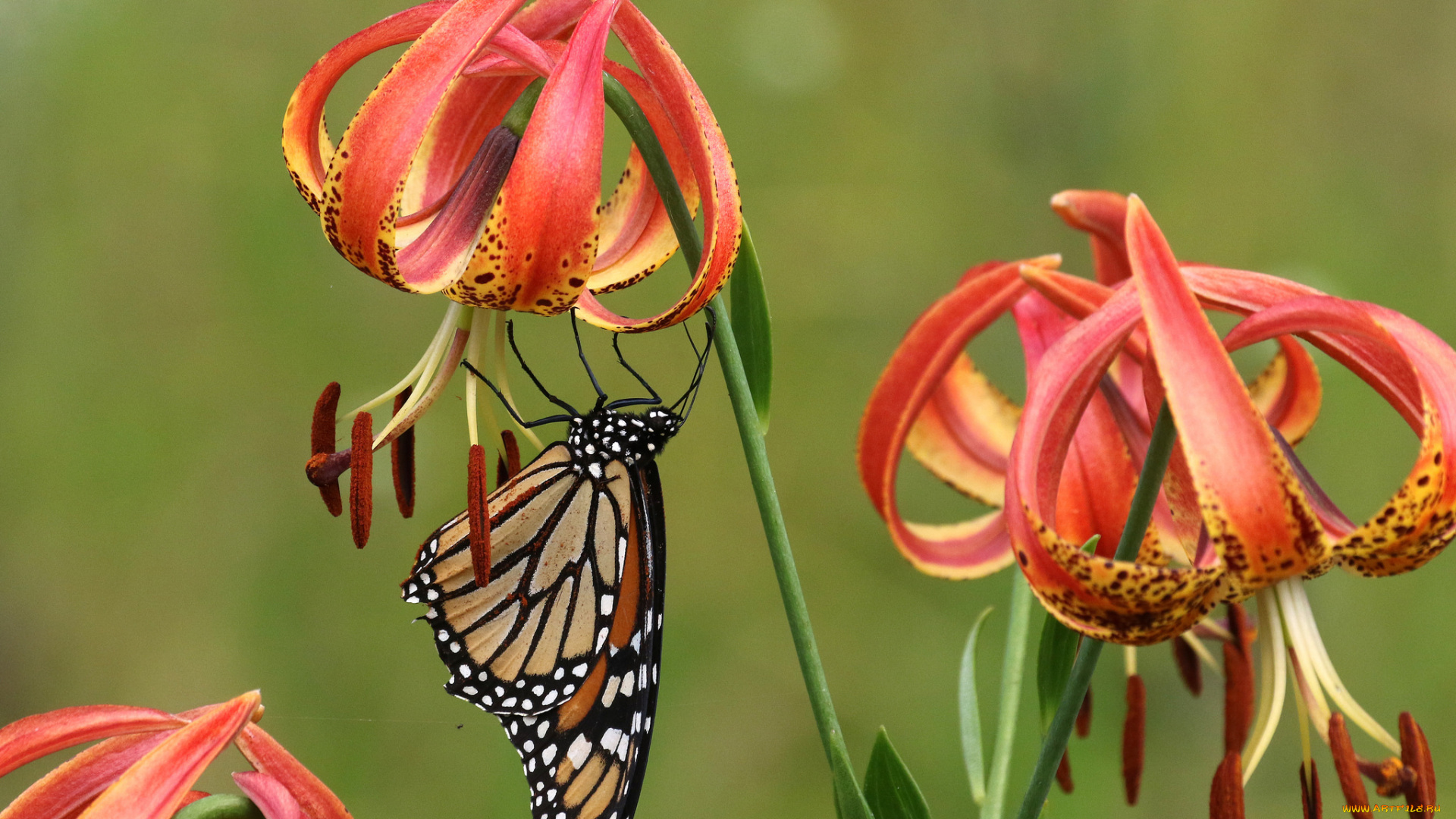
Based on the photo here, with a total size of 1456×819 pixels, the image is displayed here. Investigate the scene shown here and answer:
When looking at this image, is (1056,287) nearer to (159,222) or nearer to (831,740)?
(831,740)

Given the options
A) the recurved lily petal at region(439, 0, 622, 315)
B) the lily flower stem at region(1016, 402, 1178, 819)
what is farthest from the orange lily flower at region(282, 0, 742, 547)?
the lily flower stem at region(1016, 402, 1178, 819)

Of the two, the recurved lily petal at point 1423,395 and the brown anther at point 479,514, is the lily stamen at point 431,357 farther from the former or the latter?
the recurved lily petal at point 1423,395

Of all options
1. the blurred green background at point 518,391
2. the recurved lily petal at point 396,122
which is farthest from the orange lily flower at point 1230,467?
the blurred green background at point 518,391

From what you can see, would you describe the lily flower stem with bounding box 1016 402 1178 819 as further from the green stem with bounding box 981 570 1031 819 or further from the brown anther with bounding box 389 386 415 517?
the brown anther with bounding box 389 386 415 517

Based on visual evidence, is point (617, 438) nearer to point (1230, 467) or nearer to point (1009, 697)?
point (1009, 697)

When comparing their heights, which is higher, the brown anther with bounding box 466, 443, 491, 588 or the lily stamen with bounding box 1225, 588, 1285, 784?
the brown anther with bounding box 466, 443, 491, 588

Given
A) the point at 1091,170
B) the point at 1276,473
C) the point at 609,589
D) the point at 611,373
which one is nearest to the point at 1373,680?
the point at 1091,170
